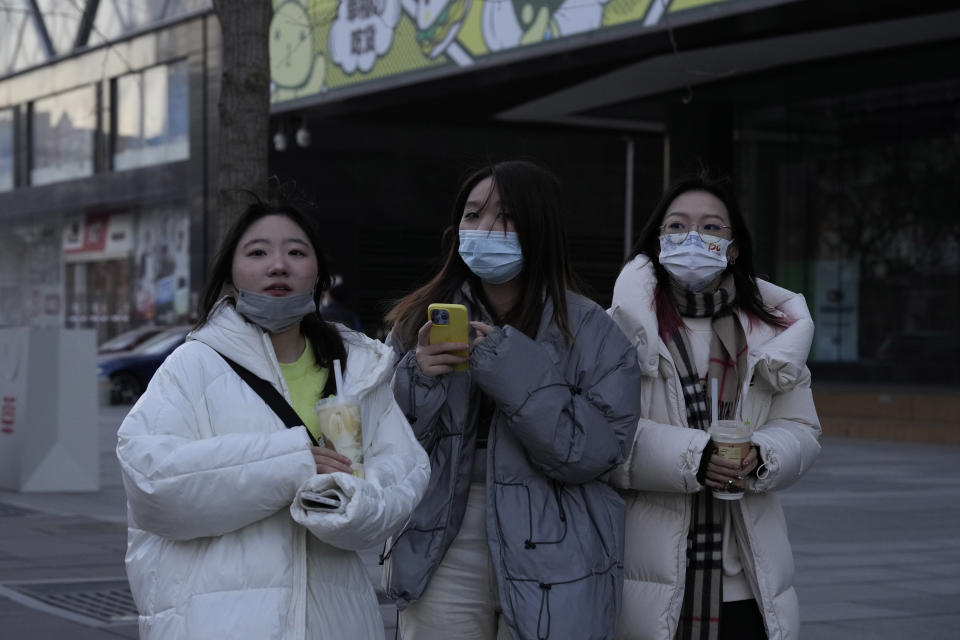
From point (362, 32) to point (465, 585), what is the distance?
1819 cm

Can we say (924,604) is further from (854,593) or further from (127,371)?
(127,371)

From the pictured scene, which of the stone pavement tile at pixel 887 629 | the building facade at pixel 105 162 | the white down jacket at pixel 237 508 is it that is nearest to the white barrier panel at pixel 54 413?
the stone pavement tile at pixel 887 629

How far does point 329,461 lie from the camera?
3.17 meters

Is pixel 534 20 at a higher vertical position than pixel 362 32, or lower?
lower

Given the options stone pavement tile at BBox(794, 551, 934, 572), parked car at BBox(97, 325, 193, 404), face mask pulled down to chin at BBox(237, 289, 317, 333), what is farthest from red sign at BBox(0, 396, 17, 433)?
parked car at BBox(97, 325, 193, 404)

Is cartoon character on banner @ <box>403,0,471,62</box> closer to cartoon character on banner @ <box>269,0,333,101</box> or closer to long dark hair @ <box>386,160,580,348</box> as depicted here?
cartoon character on banner @ <box>269,0,333,101</box>

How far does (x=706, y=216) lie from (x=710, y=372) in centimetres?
44

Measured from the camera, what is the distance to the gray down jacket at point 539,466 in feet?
11.2

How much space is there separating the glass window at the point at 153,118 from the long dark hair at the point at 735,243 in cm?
2700

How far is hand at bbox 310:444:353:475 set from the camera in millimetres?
3168

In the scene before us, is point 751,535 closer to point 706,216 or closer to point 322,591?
point 706,216

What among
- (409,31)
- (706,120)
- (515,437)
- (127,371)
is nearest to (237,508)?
(515,437)

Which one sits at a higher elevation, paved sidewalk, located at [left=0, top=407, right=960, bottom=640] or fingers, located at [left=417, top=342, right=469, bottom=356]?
fingers, located at [left=417, top=342, right=469, bottom=356]

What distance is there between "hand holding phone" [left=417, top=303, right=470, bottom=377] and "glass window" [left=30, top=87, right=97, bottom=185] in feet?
104
